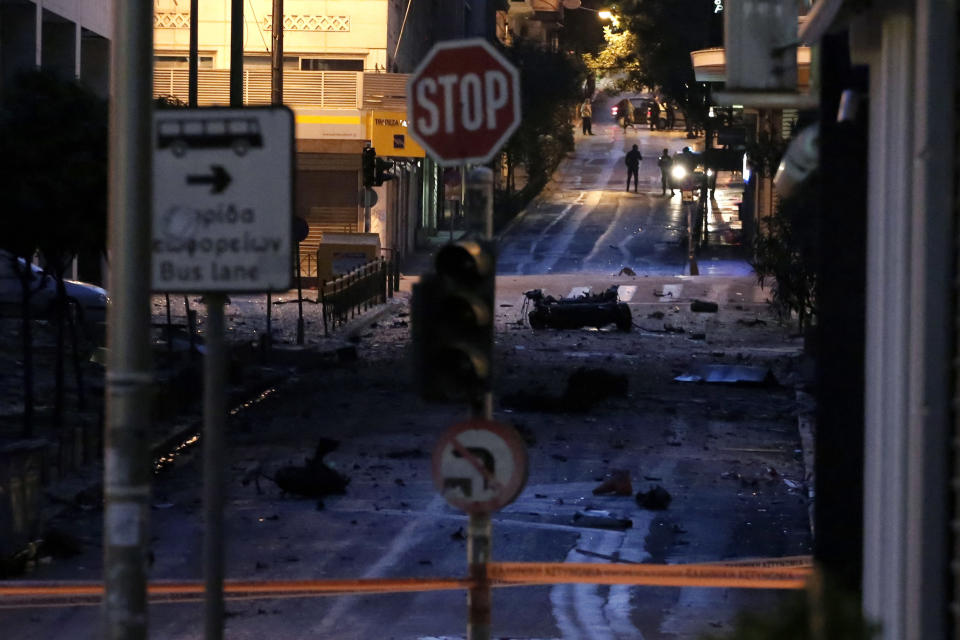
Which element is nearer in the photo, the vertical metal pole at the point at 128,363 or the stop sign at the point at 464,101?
the vertical metal pole at the point at 128,363

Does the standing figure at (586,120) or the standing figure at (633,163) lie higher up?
the standing figure at (586,120)

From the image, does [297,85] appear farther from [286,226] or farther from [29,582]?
[286,226]

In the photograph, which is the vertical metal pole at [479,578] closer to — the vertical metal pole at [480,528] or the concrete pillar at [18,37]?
the vertical metal pole at [480,528]

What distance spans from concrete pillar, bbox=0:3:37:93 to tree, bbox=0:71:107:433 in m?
13.5

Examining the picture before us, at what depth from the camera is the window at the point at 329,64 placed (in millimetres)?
47728

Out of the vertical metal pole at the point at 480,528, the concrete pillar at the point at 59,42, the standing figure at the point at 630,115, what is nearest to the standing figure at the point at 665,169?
the standing figure at the point at 630,115

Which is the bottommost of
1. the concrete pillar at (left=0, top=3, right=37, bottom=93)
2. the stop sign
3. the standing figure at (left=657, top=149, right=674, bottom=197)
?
the stop sign

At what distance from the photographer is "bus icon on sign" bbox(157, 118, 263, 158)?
5.44m

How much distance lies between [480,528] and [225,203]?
94.1 inches

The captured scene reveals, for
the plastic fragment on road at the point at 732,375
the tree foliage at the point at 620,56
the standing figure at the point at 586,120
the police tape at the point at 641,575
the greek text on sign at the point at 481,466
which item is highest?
the tree foliage at the point at 620,56

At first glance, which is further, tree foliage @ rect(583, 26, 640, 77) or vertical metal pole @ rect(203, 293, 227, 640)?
tree foliage @ rect(583, 26, 640, 77)

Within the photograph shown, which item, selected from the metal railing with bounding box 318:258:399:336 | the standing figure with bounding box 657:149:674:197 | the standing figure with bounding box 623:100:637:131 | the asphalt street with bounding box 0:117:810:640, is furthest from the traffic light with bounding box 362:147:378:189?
the standing figure with bounding box 623:100:637:131

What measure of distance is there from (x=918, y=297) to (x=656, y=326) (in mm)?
26605

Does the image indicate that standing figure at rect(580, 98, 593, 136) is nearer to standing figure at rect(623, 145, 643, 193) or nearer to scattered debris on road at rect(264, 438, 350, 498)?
standing figure at rect(623, 145, 643, 193)
